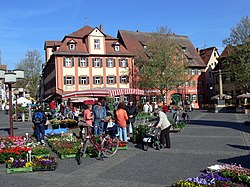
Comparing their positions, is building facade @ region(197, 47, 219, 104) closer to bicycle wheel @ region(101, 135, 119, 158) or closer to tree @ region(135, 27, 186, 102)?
tree @ region(135, 27, 186, 102)

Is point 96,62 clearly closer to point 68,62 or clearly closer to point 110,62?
point 110,62

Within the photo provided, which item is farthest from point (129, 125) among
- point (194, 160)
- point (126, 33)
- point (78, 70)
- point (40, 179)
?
point (126, 33)

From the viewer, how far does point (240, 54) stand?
128ft

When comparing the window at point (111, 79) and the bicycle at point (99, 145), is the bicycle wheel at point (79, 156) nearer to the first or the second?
the bicycle at point (99, 145)

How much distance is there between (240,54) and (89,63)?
67.0 feet

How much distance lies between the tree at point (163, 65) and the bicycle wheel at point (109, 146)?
32339 millimetres

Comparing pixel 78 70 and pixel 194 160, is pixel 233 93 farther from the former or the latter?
pixel 194 160

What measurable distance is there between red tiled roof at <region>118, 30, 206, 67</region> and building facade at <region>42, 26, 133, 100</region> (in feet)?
13.2

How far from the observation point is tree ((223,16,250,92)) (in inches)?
1511

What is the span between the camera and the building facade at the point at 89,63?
45562mm

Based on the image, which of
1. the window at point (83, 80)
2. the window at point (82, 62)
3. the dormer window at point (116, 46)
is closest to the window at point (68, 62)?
the window at point (82, 62)

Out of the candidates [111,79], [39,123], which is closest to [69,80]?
[111,79]

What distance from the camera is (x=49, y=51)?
6488cm

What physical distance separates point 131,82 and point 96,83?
5.61 metres
